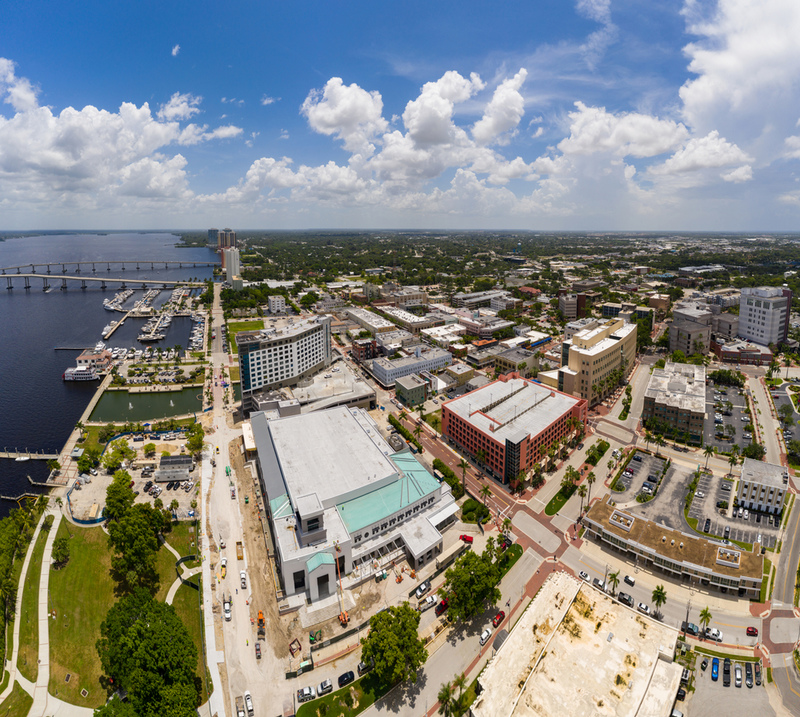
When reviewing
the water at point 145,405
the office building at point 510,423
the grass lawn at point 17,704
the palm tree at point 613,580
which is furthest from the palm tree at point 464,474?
the water at point 145,405

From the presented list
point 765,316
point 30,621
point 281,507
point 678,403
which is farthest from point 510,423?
point 765,316

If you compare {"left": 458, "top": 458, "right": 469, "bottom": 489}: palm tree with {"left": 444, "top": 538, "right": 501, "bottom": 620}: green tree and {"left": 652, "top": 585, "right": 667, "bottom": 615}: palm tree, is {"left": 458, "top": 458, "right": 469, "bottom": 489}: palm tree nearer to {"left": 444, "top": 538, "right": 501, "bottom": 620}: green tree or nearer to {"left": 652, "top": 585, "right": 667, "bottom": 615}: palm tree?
{"left": 444, "top": 538, "right": 501, "bottom": 620}: green tree

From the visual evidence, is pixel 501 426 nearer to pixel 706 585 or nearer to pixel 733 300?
pixel 706 585

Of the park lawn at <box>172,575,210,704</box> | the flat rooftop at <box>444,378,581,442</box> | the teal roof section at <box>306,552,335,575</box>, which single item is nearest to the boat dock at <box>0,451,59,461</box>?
the park lawn at <box>172,575,210,704</box>

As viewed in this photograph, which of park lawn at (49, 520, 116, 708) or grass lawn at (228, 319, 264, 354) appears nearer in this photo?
park lawn at (49, 520, 116, 708)

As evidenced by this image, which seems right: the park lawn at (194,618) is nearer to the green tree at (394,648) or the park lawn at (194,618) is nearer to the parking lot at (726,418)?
the green tree at (394,648)

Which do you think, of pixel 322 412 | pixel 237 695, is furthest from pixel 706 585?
pixel 322 412

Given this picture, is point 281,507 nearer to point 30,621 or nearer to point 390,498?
point 390,498

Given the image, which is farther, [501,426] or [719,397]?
[719,397]
